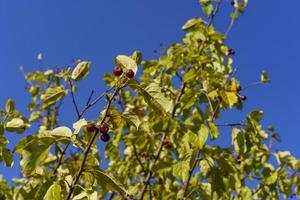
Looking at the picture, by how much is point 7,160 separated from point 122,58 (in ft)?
3.74

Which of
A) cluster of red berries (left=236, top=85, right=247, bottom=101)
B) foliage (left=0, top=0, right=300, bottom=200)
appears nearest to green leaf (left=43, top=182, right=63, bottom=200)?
foliage (left=0, top=0, right=300, bottom=200)

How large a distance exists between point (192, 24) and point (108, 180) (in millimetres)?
3121

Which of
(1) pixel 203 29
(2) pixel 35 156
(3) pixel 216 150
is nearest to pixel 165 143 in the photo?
(3) pixel 216 150

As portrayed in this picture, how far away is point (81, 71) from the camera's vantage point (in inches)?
100.0

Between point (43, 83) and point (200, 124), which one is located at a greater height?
point (43, 83)

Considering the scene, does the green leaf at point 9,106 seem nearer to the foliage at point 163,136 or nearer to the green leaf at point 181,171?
the foliage at point 163,136

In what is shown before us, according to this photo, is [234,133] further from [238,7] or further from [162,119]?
[238,7]

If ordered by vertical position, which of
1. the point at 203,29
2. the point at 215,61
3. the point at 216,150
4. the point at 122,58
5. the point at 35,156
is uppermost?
the point at 203,29

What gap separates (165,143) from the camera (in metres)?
4.70

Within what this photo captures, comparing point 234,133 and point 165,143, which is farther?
point 165,143

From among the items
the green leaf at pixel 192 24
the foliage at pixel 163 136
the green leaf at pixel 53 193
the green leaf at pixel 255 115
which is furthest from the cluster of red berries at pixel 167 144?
the green leaf at pixel 53 193

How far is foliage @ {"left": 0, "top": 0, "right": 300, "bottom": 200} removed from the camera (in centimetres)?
222

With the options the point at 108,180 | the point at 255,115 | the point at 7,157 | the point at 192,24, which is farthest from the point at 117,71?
the point at 192,24

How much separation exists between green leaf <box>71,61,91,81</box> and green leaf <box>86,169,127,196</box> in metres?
0.65
